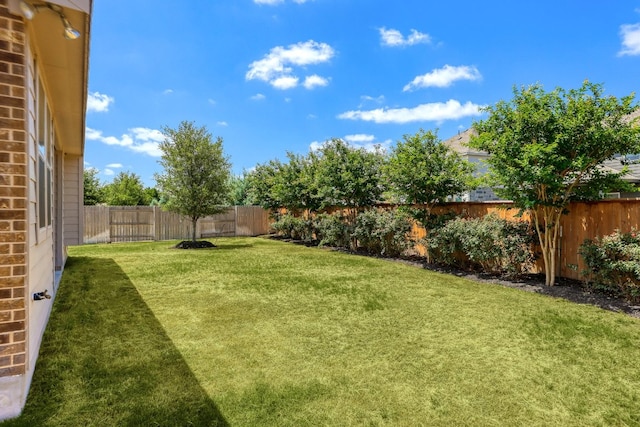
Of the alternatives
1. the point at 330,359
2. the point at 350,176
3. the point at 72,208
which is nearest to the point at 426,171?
the point at 350,176

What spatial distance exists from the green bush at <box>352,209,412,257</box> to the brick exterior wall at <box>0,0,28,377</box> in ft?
29.1

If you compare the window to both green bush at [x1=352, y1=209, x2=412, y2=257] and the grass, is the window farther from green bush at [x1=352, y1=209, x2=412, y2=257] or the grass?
green bush at [x1=352, y1=209, x2=412, y2=257]

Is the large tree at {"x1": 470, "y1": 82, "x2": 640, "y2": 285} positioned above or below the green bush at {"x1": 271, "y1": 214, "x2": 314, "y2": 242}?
above

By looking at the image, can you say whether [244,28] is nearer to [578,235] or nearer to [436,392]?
[578,235]

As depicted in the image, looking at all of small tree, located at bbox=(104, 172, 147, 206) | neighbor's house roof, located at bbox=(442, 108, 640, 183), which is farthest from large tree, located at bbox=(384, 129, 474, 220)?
small tree, located at bbox=(104, 172, 147, 206)

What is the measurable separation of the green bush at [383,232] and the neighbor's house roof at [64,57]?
784cm

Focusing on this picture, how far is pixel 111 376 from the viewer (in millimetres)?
2967

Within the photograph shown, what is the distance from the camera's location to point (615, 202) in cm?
612

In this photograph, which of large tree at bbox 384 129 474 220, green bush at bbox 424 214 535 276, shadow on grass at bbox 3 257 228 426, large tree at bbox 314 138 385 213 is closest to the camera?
shadow on grass at bbox 3 257 228 426

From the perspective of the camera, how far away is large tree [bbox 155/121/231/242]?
534 inches

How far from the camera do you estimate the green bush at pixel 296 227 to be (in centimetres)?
1522

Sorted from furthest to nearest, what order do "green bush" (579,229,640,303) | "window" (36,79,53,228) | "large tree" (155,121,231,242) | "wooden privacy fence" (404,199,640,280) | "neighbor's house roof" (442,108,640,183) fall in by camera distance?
"large tree" (155,121,231,242), "neighbor's house roof" (442,108,640,183), "wooden privacy fence" (404,199,640,280), "green bush" (579,229,640,303), "window" (36,79,53,228)

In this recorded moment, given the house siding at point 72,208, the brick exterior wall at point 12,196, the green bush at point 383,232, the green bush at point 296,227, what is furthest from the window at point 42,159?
the green bush at point 296,227

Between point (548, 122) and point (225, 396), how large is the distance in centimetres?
669
